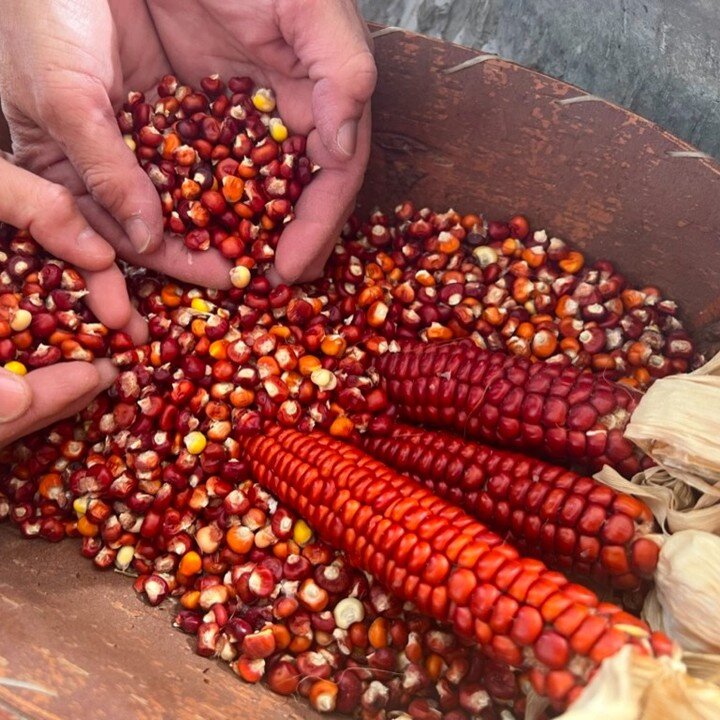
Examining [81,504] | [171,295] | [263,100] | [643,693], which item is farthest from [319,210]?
[643,693]

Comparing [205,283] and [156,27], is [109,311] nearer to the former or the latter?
[205,283]

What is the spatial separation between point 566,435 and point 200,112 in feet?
5.59

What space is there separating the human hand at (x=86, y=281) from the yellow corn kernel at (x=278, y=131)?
72 cm

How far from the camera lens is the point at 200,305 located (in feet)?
8.36

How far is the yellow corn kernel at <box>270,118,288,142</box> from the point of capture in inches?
104

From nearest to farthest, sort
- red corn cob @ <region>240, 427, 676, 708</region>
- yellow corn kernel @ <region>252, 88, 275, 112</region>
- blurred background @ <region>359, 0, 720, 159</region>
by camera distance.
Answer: red corn cob @ <region>240, 427, 676, 708</region>, yellow corn kernel @ <region>252, 88, 275, 112</region>, blurred background @ <region>359, 0, 720, 159</region>

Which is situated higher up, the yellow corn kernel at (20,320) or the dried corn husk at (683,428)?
the dried corn husk at (683,428)

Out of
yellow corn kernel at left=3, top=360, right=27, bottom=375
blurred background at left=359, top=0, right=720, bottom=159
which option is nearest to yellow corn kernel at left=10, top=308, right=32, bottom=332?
yellow corn kernel at left=3, top=360, right=27, bottom=375

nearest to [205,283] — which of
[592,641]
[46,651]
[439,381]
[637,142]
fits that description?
[439,381]

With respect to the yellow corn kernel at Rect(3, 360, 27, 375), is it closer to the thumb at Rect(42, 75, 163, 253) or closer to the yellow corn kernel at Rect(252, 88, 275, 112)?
the thumb at Rect(42, 75, 163, 253)

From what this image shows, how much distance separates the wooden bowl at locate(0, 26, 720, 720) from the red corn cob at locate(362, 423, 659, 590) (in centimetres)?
75

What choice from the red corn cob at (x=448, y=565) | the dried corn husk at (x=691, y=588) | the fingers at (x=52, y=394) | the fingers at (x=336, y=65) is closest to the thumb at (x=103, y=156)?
the fingers at (x=52, y=394)

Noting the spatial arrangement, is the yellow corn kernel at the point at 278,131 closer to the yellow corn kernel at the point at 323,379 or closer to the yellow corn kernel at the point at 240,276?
the yellow corn kernel at the point at 240,276

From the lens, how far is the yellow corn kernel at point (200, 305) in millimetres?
2549
